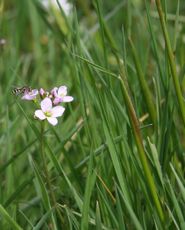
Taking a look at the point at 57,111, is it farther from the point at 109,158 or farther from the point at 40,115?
the point at 109,158

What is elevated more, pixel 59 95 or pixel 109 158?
pixel 59 95

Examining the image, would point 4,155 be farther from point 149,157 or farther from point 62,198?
point 149,157

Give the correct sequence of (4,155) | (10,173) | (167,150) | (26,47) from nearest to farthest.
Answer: (167,150) < (10,173) < (4,155) < (26,47)

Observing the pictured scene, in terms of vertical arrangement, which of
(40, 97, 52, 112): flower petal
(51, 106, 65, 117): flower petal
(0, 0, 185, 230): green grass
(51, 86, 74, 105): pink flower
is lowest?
(0, 0, 185, 230): green grass

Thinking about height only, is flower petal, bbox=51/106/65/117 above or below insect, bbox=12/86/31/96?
below

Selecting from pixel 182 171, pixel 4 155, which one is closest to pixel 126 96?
pixel 182 171

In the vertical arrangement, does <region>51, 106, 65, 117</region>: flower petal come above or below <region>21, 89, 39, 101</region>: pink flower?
below

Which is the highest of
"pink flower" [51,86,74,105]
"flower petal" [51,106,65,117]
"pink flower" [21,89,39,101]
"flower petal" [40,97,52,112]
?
"pink flower" [21,89,39,101]

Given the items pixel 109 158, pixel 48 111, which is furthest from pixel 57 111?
pixel 109 158
